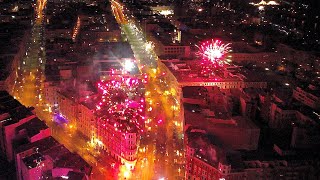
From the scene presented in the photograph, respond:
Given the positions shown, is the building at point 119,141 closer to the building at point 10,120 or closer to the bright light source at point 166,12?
the building at point 10,120

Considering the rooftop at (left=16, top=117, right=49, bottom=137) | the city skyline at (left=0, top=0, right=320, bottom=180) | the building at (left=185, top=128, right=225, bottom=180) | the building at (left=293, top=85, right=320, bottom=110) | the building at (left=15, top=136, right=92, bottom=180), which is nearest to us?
the building at (left=15, top=136, right=92, bottom=180)

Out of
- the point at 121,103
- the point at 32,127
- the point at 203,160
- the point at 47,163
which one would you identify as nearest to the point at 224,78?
the point at 121,103

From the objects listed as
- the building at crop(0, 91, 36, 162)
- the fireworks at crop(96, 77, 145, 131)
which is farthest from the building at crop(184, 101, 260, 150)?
the building at crop(0, 91, 36, 162)

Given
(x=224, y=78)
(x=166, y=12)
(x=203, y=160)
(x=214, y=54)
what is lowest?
(x=203, y=160)

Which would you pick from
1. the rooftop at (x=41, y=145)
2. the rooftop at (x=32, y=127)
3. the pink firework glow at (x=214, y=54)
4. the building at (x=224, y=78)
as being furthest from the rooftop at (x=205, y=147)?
the pink firework glow at (x=214, y=54)

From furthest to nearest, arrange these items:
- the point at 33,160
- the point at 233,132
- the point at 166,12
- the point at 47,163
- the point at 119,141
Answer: the point at 166,12 → the point at 233,132 → the point at 119,141 → the point at 47,163 → the point at 33,160

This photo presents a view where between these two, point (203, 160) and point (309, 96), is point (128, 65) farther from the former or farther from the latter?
point (203, 160)

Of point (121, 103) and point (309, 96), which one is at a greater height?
point (121, 103)

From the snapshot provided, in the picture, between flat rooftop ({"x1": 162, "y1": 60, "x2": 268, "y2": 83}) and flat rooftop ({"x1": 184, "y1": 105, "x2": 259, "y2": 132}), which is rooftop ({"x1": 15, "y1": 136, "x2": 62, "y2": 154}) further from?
flat rooftop ({"x1": 162, "y1": 60, "x2": 268, "y2": 83})
